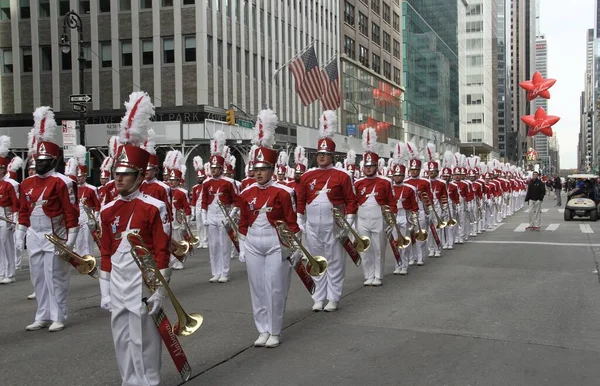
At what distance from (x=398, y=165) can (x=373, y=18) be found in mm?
59735

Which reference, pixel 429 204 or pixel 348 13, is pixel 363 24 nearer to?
pixel 348 13

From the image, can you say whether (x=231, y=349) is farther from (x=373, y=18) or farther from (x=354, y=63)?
(x=373, y=18)

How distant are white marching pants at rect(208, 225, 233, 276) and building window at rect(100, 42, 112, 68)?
1060 inches

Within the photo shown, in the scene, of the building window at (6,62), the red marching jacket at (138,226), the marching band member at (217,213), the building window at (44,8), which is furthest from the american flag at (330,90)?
the red marching jacket at (138,226)

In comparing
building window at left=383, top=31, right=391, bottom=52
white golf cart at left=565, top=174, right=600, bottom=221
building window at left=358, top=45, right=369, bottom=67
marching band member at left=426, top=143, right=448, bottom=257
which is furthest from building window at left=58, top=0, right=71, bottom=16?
building window at left=383, top=31, right=391, bottom=52

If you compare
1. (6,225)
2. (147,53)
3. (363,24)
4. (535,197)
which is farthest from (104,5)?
(363,24)

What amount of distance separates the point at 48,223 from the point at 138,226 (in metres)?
3.52

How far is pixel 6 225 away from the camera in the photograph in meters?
12.5

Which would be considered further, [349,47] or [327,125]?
[349,47]

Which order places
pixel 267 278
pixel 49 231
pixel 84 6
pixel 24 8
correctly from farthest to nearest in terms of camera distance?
1. pixel 24 8
2. pixel 84 6
3. pixel 49 231
4. pixel 267 278

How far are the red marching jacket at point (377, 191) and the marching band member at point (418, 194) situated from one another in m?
3.06

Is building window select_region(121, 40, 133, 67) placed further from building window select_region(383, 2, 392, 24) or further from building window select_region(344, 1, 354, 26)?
building window select_region(383, 2, 392, 24)

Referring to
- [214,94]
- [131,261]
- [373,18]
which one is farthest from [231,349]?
[373,18]

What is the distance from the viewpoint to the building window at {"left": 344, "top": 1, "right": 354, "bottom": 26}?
61.6 metres
